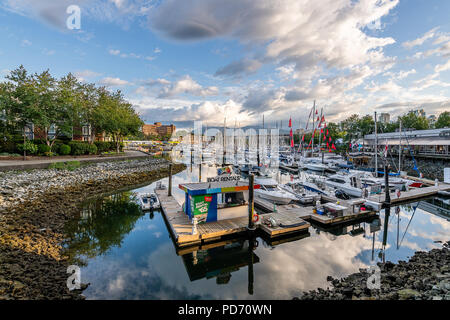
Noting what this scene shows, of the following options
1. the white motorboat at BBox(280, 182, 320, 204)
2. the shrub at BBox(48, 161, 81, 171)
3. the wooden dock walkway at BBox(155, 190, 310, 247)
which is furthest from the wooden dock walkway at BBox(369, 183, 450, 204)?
the shrub at BBox(48, 161, 81, 171)

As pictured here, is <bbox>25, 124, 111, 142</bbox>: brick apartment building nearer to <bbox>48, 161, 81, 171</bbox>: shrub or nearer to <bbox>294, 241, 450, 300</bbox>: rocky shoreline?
<bbox>48, 161, 81, 171</bbox>: shrub

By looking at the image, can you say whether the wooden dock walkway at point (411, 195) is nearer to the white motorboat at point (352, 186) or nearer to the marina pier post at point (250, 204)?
the white motorboat at point (352, 186)

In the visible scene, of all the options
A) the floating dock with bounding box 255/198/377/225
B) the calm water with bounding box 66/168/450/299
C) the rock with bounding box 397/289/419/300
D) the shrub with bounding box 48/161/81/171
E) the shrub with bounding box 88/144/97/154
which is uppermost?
the shrub with bounding box 88/144/97/154

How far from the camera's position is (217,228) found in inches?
470

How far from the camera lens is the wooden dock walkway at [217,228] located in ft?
36.6

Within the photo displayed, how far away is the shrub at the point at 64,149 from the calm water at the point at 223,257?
973 inches

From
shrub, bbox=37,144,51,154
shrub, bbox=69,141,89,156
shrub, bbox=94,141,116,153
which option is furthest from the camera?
shrub, bbox=94,141,116,153

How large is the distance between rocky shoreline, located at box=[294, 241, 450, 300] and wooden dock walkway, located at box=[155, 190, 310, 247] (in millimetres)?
3995

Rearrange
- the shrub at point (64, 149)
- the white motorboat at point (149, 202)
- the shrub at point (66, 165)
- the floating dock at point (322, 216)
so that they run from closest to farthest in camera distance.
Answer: the floating dock at point (322, 216) < the white motorboat at point (149, 202) < the shrub at point (66, 165) < the shrub at point (64, 149)

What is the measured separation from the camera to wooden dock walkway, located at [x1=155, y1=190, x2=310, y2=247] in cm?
1115


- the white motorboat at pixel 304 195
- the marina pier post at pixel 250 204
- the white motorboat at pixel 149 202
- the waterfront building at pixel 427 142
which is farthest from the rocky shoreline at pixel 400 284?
the waterfront building at pixel 427 142

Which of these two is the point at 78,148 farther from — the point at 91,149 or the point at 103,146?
the point at 103,146
